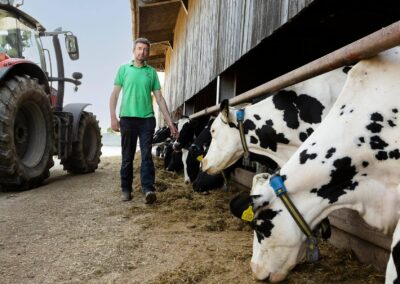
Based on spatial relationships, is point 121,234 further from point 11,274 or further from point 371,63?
point 371,63

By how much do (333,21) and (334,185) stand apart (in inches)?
143

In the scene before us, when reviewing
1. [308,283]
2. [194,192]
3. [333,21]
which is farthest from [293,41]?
[308,283]

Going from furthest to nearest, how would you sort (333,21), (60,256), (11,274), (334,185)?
(333,21) → (60,256) → (11,274) → (334,185)

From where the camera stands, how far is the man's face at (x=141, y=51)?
5469 mm

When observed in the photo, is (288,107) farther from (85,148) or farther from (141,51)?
(85,148)

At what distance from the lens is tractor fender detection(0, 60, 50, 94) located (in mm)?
5730

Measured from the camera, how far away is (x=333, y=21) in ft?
17.1

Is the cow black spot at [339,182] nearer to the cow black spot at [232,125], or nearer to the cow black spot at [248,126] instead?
the cow black spot at [248,126]

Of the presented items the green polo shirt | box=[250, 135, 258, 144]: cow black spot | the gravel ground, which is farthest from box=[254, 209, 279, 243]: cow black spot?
the green polo shirt

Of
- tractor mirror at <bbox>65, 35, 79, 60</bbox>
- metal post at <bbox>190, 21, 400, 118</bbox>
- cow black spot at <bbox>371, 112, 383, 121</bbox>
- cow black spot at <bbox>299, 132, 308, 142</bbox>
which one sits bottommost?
cow black spot at <bbox>299, 132, 308, 142</bbox>

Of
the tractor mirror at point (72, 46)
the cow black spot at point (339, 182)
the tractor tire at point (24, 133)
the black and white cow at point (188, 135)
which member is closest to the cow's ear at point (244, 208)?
the cow black spot at point (339, 182)

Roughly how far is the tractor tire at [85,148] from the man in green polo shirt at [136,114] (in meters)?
3.07

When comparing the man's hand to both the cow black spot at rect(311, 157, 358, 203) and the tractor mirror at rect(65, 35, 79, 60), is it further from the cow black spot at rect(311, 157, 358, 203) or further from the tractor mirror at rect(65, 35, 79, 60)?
the cow black spot at rect(311, 157, 358, 203)

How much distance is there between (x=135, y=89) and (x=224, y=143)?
1.73m
